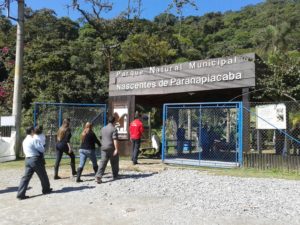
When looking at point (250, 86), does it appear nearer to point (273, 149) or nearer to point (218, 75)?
point (218, 75)

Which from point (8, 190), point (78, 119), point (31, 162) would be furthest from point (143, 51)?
point (31, 162)

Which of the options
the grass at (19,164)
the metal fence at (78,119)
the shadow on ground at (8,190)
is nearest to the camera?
the shadow on ground at (8,190)

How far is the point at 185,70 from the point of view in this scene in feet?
48.6

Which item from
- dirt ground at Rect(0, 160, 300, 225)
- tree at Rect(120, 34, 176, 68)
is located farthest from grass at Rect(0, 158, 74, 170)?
tree at Rect(120, 34, 176, 68)

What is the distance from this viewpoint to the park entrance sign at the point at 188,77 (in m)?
13.1

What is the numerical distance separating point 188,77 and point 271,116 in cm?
384

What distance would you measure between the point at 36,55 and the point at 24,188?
118 ft

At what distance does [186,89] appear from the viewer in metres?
14.7

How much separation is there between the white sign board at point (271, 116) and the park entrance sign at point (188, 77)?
1145 millimetres

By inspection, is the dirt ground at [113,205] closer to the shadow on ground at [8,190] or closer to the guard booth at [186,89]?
the shadow on ground at [8,190]

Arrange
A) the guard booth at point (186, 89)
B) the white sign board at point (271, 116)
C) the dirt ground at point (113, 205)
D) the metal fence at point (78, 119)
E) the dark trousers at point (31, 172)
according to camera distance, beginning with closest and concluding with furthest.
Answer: the dirt ground at point (113, 205), the dark trousers at point (31, 172), the white sign board at point (271, 116), the guard booth at point (186, 89), the metal fence at point (78, 119)

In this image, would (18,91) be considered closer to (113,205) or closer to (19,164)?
(19,164)

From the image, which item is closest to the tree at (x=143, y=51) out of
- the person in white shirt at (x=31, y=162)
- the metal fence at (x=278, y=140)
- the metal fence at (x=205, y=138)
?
the metal fence at (x=205, y=138)

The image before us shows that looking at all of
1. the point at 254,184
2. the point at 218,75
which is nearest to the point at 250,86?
the point at 218,75
